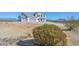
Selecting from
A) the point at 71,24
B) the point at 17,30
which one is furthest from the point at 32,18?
the point at 71,24

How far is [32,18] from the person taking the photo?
2594 millimetres

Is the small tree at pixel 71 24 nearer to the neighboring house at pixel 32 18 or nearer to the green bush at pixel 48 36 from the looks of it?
the green bush at pixel 48 36

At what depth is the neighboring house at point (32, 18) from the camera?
257cm

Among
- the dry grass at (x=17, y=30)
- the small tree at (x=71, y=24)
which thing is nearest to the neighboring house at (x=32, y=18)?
the dry grass at (x=17, y=30)

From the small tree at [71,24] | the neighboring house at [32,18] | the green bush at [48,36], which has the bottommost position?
the green bush at [48,36]

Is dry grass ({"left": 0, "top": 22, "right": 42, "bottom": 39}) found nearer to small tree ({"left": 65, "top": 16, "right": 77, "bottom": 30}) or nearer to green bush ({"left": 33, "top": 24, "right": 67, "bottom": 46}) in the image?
green bush ({"left": 33, "top": 24, "right": 67, "bottom": 46})

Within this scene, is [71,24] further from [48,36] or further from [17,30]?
[17,30]

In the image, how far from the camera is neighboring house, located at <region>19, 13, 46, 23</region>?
2.57 m
